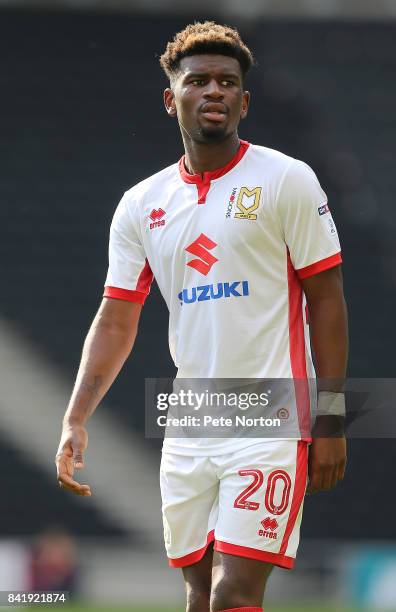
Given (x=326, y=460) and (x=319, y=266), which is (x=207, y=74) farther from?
(x=326, y=460)

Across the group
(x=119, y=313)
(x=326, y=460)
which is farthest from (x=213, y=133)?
(x=326, y=460)

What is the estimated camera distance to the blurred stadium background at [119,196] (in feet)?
34.9

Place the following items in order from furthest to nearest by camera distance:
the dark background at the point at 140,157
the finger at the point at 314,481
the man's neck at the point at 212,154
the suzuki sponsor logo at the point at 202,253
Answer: the dark background at the point at 140,157
the man's neck at the point at 212,154
the suzuki sponsor logo at the point at 202,253
the finger at the point at 314,481

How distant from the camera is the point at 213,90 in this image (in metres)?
3.71

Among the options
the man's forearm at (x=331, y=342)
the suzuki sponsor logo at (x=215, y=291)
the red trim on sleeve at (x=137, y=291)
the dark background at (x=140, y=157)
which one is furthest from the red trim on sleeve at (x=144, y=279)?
the dark background at (x=140, y=157)

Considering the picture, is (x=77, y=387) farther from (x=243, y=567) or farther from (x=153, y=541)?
Answer: (x=153, y=541)

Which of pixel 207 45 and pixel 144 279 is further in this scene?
pixel 144 279

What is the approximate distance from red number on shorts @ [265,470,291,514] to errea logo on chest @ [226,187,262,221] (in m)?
0.76

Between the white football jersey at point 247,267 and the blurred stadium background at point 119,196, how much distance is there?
21.0 ft

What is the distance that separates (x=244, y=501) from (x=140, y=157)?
8.64 metres

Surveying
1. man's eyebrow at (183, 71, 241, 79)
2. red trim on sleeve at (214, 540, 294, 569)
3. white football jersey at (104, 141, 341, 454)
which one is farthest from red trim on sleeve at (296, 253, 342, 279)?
red trim on sleeve at (214, 540, 294, 569)

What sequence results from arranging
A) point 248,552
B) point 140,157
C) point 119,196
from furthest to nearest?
1. point 140,157
2. point 119,196
3. point 248,552

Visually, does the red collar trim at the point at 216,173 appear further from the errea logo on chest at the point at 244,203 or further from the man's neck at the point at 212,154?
the errea logo on chest at the point at 244,203

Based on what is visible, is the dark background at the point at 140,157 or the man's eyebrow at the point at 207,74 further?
the dark background at the point at 140,157
